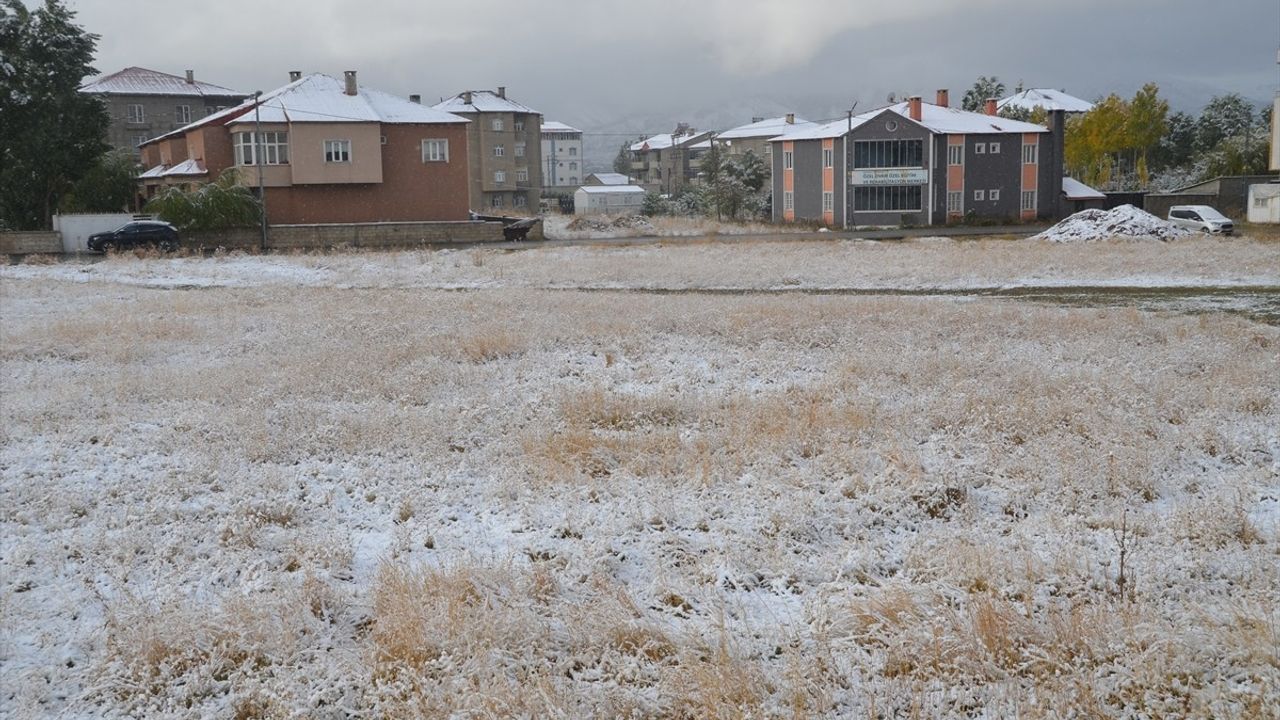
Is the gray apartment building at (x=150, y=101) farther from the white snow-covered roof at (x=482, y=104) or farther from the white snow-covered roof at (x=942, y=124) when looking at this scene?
the white snow-covered roof at (x=942, y=124)

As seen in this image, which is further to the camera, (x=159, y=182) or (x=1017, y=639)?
(x=159, y=182)

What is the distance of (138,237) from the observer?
1858 inches

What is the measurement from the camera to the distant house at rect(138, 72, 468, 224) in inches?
2208

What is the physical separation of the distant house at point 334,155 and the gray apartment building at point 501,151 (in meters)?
37.6

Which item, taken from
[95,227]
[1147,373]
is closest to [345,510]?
[1147,373]

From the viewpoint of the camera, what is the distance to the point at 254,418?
41.5 feet

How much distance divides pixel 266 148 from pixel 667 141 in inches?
3923

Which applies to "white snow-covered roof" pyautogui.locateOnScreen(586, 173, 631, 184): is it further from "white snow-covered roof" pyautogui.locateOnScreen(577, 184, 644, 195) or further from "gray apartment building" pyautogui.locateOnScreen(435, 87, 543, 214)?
"gray apartment building" pyautogui.locateOnScreen(435, 87, 543, 214)

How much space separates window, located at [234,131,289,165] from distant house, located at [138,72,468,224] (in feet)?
0.18

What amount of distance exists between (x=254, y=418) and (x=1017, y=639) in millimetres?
9439

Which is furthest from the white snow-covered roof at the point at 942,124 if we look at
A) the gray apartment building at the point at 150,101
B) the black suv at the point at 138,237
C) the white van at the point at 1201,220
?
the gray apartment building at the point at 150,101

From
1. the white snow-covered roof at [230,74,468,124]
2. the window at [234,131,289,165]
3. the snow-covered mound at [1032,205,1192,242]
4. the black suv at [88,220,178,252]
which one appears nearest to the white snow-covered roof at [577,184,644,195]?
the white snow-covered roof at [230,74,468,124]

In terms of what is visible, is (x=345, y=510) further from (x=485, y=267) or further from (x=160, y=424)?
(x=485, y=267)

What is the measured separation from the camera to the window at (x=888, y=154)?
69.3 metres
